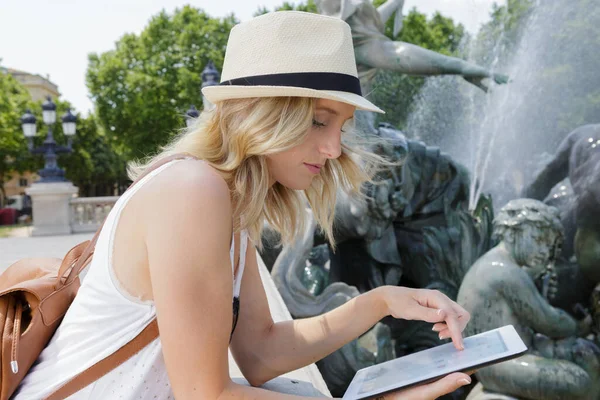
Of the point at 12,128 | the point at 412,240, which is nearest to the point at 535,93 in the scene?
the point at 412,240

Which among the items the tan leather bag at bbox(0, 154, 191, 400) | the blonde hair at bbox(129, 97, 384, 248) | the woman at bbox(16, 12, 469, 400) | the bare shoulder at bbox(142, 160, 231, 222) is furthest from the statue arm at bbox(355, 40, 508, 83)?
the bare shoulder at bbox(142, 160, 231, 222)

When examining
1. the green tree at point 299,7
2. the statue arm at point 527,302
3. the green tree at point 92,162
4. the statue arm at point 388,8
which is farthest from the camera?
the green tree at point 92,162

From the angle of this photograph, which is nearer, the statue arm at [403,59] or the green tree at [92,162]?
A: the statue arm at [403,59]

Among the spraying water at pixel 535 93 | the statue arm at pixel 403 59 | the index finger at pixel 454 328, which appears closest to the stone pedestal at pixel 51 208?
the spraying water at pixel 535 93

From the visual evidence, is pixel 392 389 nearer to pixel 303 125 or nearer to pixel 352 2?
pixel 303 125

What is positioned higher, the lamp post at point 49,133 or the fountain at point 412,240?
Result: the fountain at point 412,240

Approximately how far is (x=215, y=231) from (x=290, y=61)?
1.47 ft

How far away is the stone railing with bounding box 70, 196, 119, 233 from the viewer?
16.8m

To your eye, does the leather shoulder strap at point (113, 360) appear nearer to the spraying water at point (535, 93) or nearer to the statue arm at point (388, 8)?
the statue arm at point (388, 8)

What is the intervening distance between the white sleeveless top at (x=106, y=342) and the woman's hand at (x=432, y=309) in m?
0.46

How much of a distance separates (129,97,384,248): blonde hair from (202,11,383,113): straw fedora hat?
41mm

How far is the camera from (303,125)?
163cm

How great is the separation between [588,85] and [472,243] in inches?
155

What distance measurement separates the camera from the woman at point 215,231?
1.43 m
